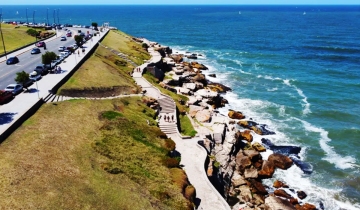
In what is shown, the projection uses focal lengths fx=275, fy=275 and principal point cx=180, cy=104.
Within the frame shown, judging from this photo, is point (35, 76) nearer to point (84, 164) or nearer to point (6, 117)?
point (6, 117)

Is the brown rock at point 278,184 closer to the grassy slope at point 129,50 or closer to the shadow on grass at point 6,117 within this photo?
the shadow on grass at point 6,117

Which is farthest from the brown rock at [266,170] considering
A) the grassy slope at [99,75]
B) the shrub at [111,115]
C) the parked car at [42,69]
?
the parked car at [42,69]

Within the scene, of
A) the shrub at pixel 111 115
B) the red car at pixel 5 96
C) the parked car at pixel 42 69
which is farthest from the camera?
the parked car at pixel 42 69

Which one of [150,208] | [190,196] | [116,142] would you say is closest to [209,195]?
[190,196]

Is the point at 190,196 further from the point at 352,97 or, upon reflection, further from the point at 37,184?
the point at 352,97

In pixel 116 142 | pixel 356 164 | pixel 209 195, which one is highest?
pixel 116 142

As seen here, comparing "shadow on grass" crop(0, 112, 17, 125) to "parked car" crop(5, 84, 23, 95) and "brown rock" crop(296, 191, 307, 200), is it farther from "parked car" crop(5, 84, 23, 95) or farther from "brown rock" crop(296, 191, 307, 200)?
"brown rock" crop(296, 191, 307, 200)
